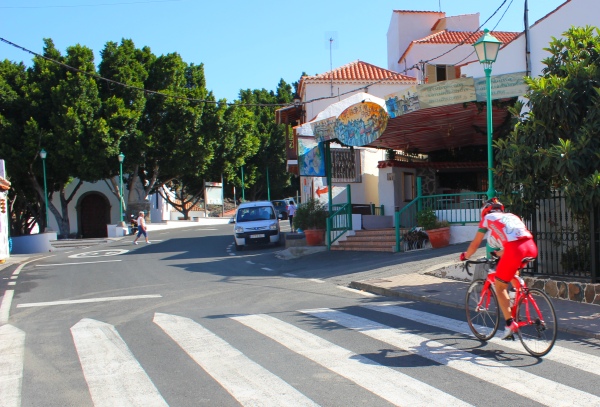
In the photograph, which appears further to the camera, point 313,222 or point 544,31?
point 313,222

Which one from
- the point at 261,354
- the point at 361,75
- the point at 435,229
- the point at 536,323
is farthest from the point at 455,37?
→ the point at 261,354

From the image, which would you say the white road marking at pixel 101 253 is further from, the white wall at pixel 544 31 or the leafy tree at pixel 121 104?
the white wall at pixel 544 31

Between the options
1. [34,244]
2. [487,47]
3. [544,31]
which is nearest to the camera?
[487,47]

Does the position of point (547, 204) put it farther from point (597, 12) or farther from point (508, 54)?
point (508, 54)

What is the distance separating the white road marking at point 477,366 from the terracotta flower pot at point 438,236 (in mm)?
8724

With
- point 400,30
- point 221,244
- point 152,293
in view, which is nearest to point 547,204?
point 152,293

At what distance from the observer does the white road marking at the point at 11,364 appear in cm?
549

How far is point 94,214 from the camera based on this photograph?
45.8 metres

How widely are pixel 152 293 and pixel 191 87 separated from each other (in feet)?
115

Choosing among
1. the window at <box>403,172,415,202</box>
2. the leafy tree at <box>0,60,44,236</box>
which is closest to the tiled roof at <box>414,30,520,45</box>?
the window at <box>403,172,415,202</box>

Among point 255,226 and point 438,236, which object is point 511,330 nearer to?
point 438,236

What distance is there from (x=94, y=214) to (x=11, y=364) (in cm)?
4103

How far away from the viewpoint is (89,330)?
8.46 meters

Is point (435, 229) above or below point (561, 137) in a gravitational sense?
below
